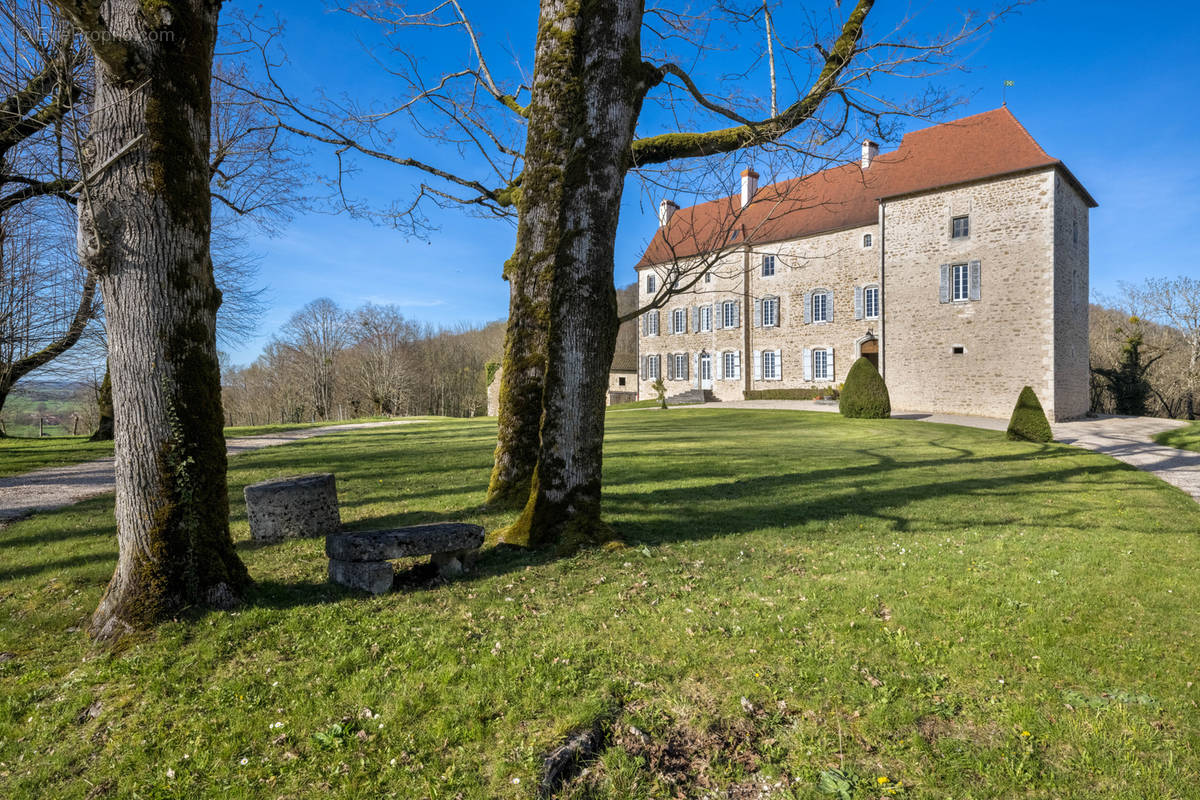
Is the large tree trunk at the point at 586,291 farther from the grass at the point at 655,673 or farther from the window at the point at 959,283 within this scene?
the window at the point at 959,283

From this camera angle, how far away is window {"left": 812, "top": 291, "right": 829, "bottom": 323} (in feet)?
104

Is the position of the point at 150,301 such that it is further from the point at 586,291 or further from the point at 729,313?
the point at 729,313

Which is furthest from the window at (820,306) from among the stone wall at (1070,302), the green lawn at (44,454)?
the green lawn at (44,454)

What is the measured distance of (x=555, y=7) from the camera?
6.72m

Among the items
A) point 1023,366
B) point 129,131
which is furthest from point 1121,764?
point 1023,366

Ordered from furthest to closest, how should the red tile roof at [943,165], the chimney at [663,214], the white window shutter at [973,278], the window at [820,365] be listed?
the window at [820,365] < the white window shutter at [973,278] < the red tile roof at [943,165] < the chimney at [663,214]

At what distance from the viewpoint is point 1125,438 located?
18.0m

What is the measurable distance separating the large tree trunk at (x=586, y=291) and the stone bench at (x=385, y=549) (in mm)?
870

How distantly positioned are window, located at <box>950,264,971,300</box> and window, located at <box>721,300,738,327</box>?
12.3 m

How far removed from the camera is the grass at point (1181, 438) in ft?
53.3

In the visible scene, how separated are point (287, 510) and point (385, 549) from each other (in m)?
2.36

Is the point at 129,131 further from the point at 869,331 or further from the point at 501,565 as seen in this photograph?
the point at 869,331

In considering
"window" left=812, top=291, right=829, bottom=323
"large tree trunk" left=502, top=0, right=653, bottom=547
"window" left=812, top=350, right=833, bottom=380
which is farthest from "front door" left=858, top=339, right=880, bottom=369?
"large tree trunk" left=502, top=0, right=653, bottom=547

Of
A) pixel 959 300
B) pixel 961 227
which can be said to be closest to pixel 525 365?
pixel 959 300
